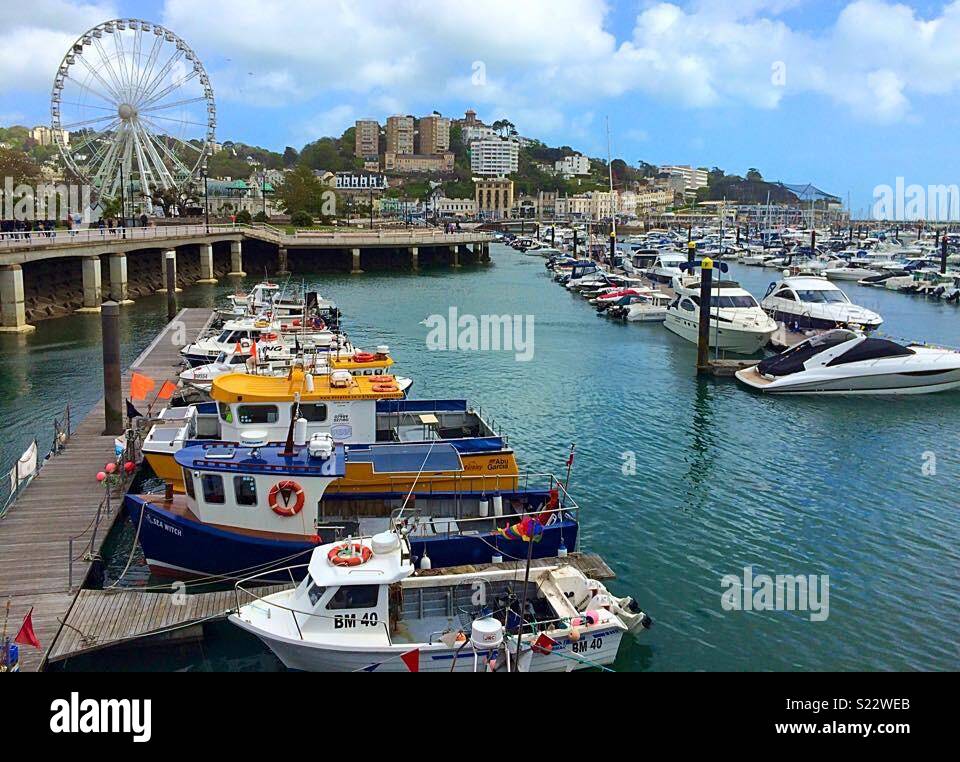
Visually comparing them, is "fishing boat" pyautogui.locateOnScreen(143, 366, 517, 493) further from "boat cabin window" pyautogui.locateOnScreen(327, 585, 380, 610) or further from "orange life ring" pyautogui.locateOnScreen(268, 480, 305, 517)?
"boat cabin window" pyautogui.locateOnScreen(327, 585, 380, 610)

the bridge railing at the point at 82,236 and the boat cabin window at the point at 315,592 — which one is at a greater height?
the bridge railing at the point at 82,236

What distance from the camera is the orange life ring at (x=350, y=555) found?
49.0 feet

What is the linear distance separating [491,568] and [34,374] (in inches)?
1203

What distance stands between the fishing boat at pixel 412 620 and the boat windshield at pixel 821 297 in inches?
1675

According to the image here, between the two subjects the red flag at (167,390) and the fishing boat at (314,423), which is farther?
the red flag at (167,390)

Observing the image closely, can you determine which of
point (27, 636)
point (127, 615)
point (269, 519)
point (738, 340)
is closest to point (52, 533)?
point (127, 615)

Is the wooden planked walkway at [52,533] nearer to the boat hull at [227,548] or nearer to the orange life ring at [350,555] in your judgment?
the boat hull at [227,548]

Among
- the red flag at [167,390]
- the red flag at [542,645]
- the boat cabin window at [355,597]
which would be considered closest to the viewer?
the red flag at [542,645]

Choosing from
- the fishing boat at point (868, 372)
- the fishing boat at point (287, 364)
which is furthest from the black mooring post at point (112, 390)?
the fishing boat at point (868, 372)

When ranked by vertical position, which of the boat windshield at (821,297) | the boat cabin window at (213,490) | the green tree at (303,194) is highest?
the green tree at (303,194)

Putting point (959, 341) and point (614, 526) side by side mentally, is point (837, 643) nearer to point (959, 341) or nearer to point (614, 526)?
point (614, 526)

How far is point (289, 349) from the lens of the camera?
32.0 meters

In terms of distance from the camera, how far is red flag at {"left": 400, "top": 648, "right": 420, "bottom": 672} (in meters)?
14.0

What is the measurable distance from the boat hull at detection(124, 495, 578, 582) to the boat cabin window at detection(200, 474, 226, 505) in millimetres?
567
